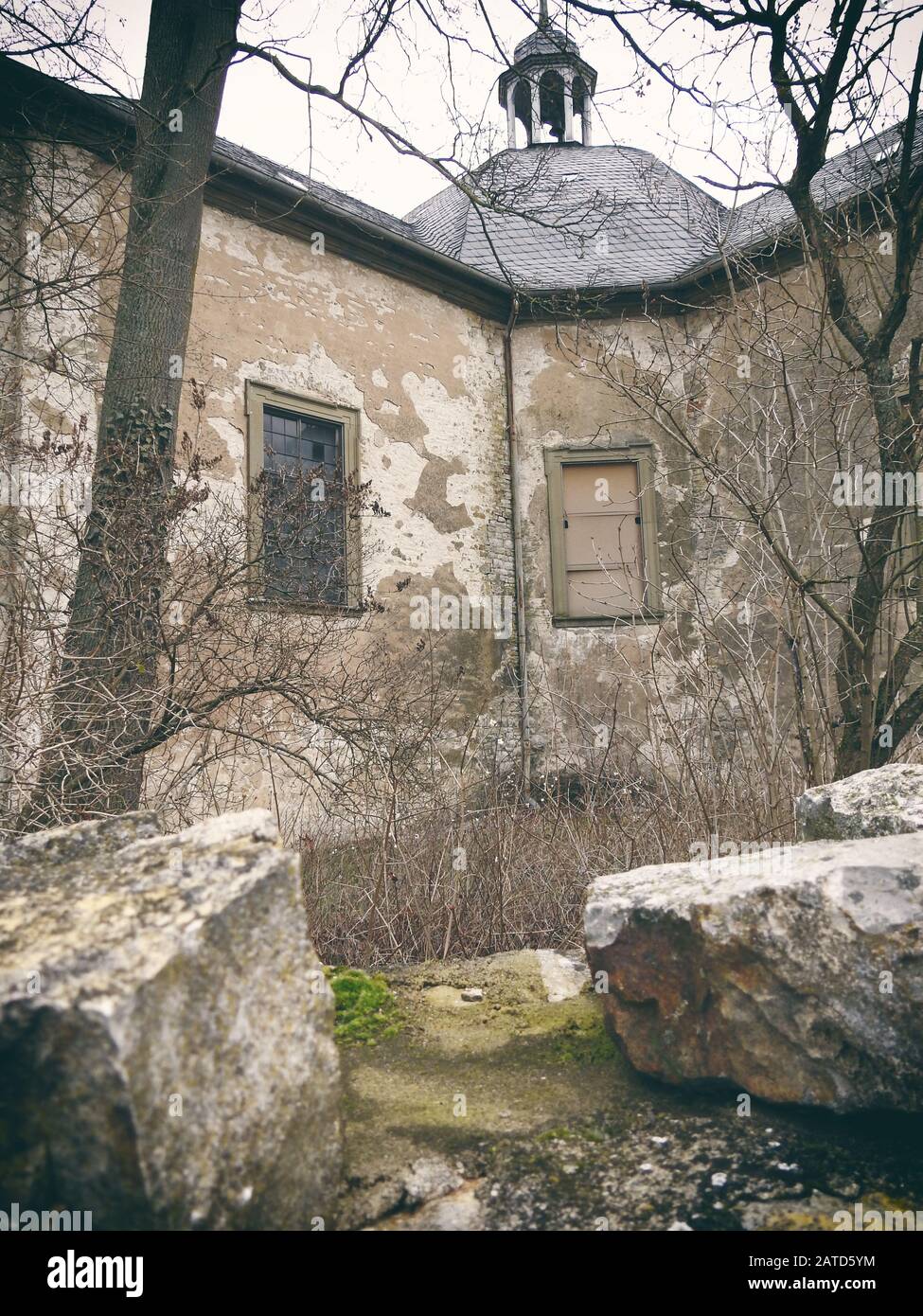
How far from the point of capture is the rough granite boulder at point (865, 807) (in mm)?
2850

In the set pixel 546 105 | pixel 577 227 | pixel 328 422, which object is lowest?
pixel 328 422

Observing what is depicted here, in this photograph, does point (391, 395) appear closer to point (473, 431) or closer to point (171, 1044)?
point (473, 431)

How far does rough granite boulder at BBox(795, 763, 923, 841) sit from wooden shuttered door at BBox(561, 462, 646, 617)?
709cm

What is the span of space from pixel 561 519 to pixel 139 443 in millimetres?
6017

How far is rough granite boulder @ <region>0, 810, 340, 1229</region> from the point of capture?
1.63 metres

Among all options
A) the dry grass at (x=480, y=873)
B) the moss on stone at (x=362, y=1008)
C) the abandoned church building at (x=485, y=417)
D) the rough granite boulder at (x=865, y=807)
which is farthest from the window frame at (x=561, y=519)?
the moss on stone at (x=362, y=1008)

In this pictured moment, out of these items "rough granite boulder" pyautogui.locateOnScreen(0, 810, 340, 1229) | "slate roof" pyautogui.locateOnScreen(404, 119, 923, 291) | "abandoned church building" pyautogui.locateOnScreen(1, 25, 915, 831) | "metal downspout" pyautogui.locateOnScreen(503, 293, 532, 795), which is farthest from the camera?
"slate roof" pyautogui.locateOnScreen(404, 119, 923, 291)

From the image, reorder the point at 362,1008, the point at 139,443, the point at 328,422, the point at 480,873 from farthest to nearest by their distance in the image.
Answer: the point at 328,422 < the point at 139,443 < the point at 480,873 < the point at 362,1008

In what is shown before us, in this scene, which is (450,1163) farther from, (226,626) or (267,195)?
(267,195)

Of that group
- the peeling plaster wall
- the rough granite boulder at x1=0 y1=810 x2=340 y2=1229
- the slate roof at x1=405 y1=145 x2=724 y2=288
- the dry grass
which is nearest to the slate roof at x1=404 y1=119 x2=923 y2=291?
the slate roof at x1=405 y1=145 x2=724 y2=288

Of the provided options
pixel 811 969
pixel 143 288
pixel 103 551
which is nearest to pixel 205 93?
pixel 143 288

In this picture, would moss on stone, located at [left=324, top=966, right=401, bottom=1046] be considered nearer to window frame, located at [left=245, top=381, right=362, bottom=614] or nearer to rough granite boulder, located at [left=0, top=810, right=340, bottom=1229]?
rough granite boulder, located at [left=0, top=810, right=340, bottom=1229]

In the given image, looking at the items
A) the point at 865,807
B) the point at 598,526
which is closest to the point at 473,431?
the point at 598,526

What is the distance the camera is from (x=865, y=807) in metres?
2.94
